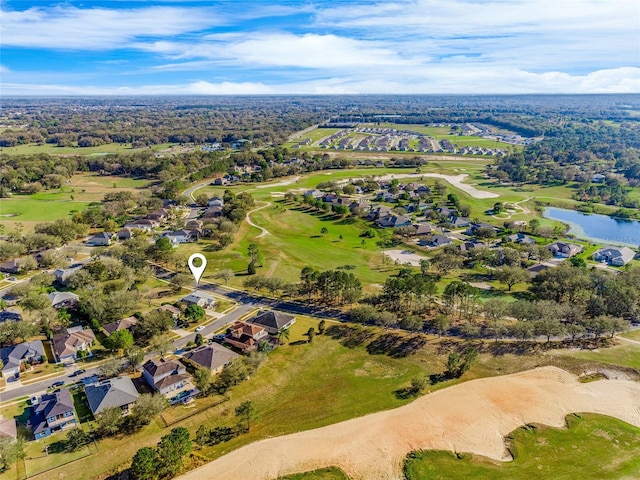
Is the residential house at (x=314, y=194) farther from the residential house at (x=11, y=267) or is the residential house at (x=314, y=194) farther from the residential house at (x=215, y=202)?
the residential house at (x=11, y=267)

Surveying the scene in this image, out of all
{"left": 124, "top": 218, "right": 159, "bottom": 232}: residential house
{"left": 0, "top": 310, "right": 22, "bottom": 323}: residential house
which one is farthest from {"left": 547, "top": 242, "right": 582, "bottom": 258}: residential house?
{"left": 0, "top": 310, "right": 22, "bottom": 323}: residential house

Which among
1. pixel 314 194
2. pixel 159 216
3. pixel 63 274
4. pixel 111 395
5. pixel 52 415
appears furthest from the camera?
pixel 314 194

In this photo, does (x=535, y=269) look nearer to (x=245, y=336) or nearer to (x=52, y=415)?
(x=245, y=336)

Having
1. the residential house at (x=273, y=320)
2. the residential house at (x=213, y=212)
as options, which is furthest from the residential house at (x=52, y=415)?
the residential house at (x=213, y=212)

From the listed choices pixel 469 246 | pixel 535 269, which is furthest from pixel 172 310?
pixel 535 269

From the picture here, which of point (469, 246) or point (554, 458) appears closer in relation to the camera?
point (554, 458)

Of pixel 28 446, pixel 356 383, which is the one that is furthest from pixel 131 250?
pixel 356 383
